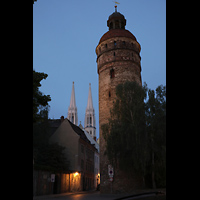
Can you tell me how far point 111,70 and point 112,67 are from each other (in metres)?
0.39

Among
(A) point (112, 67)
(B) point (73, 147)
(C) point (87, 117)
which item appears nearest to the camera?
(A) point (112, 67)

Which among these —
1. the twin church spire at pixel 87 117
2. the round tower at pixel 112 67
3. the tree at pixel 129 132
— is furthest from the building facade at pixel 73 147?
the twin church spire at pixel 87 117

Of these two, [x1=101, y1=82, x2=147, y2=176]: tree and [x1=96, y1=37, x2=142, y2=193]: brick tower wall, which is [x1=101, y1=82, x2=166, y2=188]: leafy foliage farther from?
[x1=96, y1=37, x2=142, y2=193]: brick tower wall

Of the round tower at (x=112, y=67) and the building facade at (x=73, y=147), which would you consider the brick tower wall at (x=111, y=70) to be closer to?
the round tower at (x=112, y=67)

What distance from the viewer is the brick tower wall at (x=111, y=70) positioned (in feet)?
88.3

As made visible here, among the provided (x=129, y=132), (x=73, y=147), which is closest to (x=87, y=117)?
(x=73, y=147)

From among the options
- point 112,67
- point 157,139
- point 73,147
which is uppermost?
point 112,67

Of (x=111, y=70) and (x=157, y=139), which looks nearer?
(x=157, y=139)

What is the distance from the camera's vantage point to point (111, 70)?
28.8 metres

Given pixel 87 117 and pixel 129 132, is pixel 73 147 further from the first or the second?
pixel 87 117

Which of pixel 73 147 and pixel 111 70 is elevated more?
pixel 111 70

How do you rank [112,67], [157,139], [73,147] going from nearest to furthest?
[157,139] → [112,67] → [73,147]
